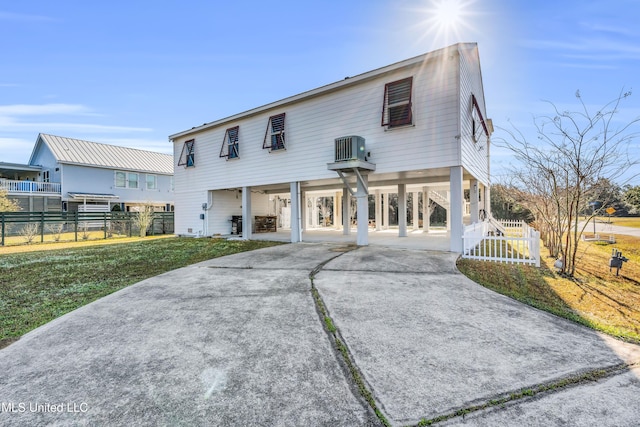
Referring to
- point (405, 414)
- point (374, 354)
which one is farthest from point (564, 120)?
point (405, 414)

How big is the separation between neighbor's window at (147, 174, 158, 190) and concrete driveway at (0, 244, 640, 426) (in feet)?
75.6

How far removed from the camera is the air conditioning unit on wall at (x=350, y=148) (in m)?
9.05

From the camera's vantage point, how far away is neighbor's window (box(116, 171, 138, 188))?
23016 millimetres

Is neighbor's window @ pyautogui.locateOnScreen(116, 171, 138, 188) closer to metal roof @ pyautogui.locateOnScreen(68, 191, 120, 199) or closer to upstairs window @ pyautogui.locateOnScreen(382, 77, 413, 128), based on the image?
metal roof @ pyautogui.locateOnScreen(68, 191, 120, 199)

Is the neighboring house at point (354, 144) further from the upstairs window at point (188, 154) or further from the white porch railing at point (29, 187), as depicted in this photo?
the white porch railing at point (29, 187)

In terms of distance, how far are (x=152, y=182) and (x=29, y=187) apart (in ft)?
24.3

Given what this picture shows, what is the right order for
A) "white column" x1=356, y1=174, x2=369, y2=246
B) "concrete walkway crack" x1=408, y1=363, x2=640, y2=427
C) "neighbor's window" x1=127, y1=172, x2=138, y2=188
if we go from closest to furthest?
"concrete walkway crack" x1=408, y1=363, x2=640, y2=427, "white column" x1=356, y1=174, x2=369, y2=246, "neighbor's window" x1=127, y1=172, x2=138, y2=188

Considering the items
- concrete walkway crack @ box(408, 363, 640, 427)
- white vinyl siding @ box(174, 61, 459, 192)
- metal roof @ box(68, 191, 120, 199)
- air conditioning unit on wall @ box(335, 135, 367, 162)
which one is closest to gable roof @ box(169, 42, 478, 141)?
white vinyl siding @ box(174, 61, 459, 192)

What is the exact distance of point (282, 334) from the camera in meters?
3.15

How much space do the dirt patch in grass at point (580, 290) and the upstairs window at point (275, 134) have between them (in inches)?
316

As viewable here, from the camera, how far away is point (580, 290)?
546 cm

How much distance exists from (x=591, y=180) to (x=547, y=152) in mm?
1161

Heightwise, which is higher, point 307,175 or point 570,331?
point 307,175

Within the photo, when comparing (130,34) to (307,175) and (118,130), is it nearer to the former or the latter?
(307,175)
